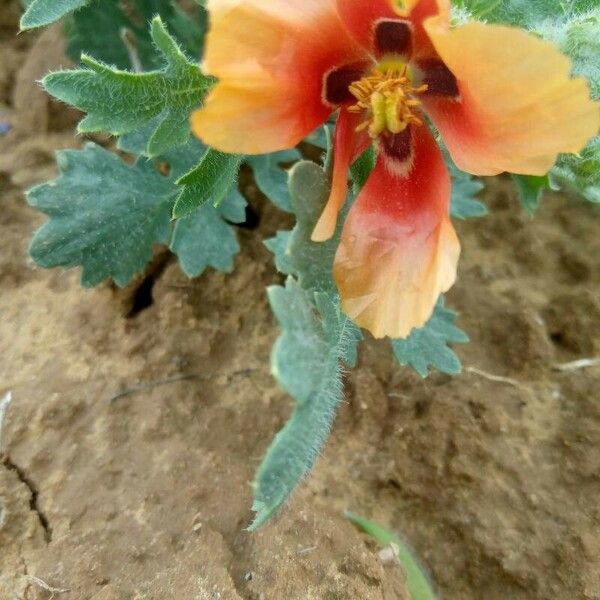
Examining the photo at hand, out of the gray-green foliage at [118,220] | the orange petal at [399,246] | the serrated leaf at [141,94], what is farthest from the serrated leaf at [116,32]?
the orange petal at [399,246]

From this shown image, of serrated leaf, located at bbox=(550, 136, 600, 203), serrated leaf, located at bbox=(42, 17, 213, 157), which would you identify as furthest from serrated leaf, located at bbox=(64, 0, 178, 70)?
serrated leaf, located at bbox=(550, 136, 600, 203)

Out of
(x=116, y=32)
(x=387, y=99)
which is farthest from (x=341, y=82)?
(x=116, y=32)

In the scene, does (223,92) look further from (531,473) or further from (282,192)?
(531,473)

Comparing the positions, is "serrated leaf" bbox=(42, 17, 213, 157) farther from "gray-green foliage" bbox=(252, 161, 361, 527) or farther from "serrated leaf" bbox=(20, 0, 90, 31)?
"gray-green foliage" bbox=(252, 161, 361, 527)

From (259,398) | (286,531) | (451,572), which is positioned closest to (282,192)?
(259,398)

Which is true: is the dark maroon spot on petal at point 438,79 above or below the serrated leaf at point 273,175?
above

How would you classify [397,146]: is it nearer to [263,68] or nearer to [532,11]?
[263,68]

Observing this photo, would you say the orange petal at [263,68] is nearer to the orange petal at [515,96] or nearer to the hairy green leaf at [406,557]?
the orange petal at [515,96]
